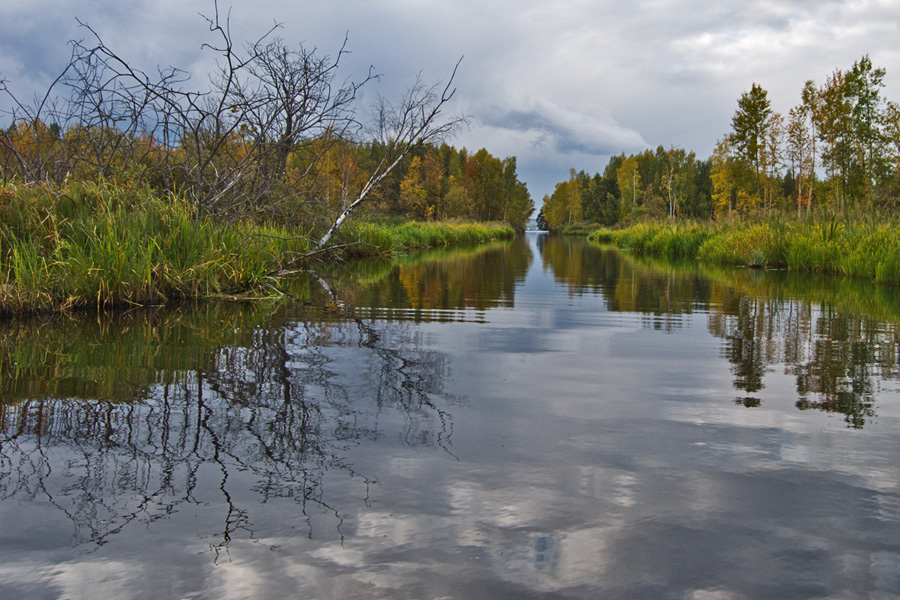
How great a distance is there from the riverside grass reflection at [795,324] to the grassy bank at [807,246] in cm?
82

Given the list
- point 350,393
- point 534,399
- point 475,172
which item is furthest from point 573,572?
point 475,172

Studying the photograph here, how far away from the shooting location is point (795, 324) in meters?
6.77

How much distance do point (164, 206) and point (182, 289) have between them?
104cm

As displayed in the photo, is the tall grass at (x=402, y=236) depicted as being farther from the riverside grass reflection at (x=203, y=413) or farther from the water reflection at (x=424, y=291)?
the riverside grass reflection at (x=203, y=413)

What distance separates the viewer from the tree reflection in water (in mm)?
2256

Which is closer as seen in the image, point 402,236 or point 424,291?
point 424,291

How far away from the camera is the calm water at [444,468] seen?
71.8 inches

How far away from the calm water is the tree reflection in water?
0.02 metres

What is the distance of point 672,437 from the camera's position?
2.97m

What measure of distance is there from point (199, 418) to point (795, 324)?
6067 millimetres

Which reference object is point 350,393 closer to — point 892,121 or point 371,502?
point 371,502

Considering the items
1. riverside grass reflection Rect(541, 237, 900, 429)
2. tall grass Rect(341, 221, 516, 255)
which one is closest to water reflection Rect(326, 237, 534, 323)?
tall grass Rect(341, 221, 516, 255)

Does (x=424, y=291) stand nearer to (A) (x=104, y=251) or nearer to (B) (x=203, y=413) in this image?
(A) (x=104, y=251)

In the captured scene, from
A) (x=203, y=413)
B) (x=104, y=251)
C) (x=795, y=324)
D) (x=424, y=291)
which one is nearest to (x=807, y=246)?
(x=795, y=324)
